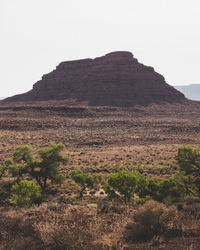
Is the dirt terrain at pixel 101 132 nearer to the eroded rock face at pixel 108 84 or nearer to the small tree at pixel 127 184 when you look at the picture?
the eroded rock face at pixel 108 84

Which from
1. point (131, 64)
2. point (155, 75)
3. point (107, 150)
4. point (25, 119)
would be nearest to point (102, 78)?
point (131, 64)

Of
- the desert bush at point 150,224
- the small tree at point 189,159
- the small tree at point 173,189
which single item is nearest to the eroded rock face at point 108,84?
the small tree at point 189,159

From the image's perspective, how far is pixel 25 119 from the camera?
67750mm

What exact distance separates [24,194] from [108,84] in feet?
341

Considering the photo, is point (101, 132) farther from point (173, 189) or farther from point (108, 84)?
point (108, 84)

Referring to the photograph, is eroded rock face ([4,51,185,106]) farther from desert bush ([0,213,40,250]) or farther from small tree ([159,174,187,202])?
desert bush ([0,213,40,250])

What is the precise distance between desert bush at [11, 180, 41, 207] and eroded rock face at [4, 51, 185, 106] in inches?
3403

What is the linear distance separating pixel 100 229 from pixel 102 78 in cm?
11423

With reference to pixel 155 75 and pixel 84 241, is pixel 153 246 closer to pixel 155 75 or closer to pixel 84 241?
pixel 84 241

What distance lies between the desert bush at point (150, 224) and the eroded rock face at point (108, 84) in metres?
93.5

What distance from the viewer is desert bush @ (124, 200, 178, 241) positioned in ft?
23.7

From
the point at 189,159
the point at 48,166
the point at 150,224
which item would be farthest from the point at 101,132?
the point at 150,224

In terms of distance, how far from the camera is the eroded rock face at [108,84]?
107562 millimetres

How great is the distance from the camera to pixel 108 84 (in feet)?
375
